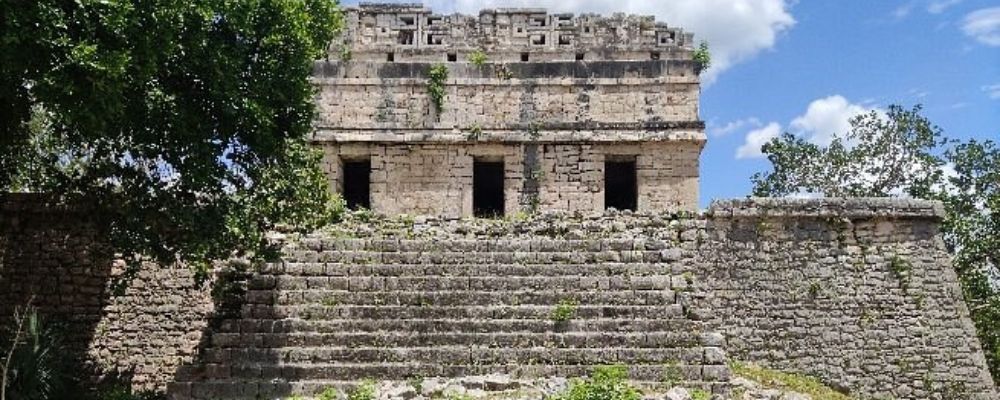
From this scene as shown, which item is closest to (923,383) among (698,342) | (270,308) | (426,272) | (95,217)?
(698,342)

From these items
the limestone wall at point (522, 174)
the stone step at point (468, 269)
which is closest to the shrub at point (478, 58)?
the limestone wall at point (522, 174)

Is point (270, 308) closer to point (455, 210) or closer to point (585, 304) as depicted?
point (585, 304)

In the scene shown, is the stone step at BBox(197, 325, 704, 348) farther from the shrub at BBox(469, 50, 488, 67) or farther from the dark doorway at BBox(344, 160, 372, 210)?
the shrub at BBox(469, 50, 488, 67)

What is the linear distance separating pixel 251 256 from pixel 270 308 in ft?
3.46

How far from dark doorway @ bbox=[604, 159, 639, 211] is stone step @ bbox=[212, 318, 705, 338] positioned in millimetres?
5963

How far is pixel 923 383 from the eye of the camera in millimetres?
12688

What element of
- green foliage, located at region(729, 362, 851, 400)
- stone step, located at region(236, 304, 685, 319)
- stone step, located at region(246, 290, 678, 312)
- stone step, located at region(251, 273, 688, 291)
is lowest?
green foliage, located at region(729, 362, 851, 400)

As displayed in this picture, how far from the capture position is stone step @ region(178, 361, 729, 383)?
9914mm

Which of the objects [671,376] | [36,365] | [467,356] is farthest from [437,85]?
[36,365]

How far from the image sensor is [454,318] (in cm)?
1064

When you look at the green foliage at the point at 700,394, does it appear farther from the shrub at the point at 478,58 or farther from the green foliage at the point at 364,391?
the shrub at the point at 478,58

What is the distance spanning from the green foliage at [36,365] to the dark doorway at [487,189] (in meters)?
7.36

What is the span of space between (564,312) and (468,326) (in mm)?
1057

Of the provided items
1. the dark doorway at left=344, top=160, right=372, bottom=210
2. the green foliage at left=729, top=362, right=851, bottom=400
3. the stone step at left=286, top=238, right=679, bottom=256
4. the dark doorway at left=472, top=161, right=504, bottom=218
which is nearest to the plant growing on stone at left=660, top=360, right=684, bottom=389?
the green foliage at left=729, top=362, right=851, bottom=400
